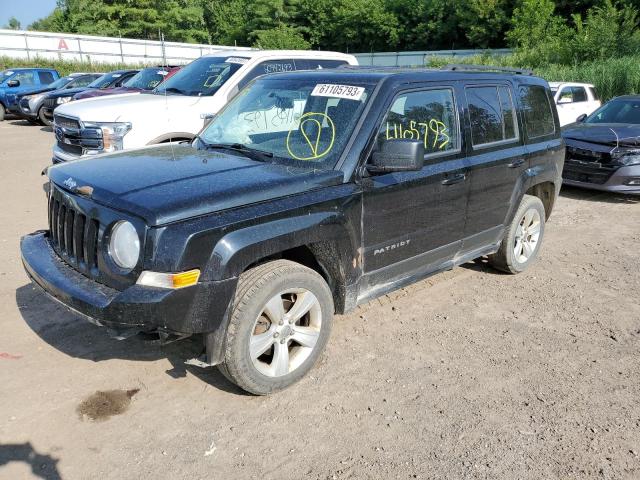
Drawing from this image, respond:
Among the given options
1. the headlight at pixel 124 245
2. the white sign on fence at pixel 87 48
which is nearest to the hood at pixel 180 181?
the headlight at pixel 124 245

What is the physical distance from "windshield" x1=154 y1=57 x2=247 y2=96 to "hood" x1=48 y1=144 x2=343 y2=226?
415cm

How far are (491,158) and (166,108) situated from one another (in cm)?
457

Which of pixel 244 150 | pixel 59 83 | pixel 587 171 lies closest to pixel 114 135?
pixel 244 150

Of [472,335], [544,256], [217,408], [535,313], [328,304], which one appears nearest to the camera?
[217,408]

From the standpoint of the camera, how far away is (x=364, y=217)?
3.73 metres

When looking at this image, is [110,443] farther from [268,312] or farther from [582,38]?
[582,38]

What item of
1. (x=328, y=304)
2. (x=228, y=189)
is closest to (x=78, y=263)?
(x=228, y=189)

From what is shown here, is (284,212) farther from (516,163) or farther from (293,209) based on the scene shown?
(516,163)

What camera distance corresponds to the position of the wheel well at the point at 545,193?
19.1 feet

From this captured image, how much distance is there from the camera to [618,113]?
33.8ft

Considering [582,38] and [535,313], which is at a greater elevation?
[582,38]

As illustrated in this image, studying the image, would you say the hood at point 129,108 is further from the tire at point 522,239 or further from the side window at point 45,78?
the side window at point 45,78

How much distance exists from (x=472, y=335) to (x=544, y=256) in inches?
97.0

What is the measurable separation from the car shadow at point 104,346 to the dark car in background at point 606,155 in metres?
7.59
